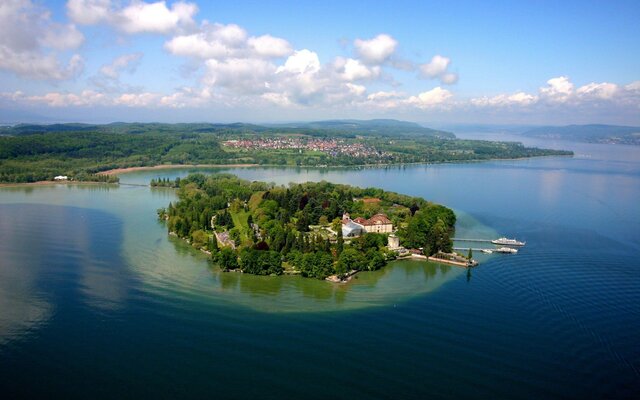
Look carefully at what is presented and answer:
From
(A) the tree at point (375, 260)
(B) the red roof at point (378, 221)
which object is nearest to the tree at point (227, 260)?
(A) the tree at point (375, 260)

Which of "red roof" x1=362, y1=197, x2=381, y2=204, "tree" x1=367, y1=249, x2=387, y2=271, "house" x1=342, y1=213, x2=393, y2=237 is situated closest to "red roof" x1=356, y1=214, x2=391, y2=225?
"house" x1=342, y1=213, x2=393, y2=237

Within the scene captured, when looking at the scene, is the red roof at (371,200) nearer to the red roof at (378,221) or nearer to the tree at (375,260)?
the red roof at (378,221)

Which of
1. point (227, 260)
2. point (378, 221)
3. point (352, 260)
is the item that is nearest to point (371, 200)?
point (378, 221)

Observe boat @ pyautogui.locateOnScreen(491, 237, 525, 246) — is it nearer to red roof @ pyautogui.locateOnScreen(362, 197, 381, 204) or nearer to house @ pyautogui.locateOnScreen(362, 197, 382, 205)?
house @ pyautogui.locateOnScreen(362, 197, 382, 205)

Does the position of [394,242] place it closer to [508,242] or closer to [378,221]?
[378,221]

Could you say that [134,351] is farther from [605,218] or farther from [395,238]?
[605,218]

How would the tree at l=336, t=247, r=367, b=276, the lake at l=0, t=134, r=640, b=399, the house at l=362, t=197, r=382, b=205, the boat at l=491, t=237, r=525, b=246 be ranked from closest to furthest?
the lake at l=0, t=134, r=640, b=399
the tree at l=336, t=247, r=367, b=276
the boat at l=491, t=237, r=525, b=246
the house at l=362, t=197, r=382, b=205
